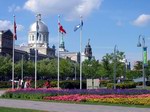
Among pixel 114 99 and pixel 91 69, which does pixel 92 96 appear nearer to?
pixel 114 99

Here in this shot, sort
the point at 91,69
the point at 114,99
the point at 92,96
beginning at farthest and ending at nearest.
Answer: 1. the point at 91,69
2. the point at 92,96
3. the point at 114,99

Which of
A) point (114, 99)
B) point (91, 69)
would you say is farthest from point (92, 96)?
point (91, 69)

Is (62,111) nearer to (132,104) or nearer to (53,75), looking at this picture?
(132,104)

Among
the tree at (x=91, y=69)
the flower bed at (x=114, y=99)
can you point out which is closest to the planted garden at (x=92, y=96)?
the flower bed at (x=114, y=99)

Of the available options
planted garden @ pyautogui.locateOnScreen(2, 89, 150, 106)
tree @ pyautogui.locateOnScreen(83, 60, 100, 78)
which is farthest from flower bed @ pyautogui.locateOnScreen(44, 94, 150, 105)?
tree @ pyautogui.locateOnScreen(83, 60, 100, 78)

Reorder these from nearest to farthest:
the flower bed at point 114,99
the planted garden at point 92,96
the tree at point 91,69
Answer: the flower bed at point 114,99, the planted garden at point 92,96, the tree at point 91,69

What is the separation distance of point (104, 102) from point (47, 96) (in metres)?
6.10

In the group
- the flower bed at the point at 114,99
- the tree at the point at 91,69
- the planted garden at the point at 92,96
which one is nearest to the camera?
the flower bed at the point at 114,99

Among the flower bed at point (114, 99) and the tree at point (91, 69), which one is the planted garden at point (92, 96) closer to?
the flower bed at point (114, 99)

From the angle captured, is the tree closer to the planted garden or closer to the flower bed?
the planted garden

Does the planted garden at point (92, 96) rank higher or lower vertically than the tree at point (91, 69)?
lower

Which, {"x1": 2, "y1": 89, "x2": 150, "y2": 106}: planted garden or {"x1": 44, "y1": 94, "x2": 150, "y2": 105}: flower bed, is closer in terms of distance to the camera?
{"x1": 44, "y1": 94, "x2": 150, "y2": 105}: flower bed

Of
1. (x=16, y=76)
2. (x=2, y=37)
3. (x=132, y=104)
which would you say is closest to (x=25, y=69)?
(x=16, y=76)

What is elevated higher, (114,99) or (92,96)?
(92,96)
